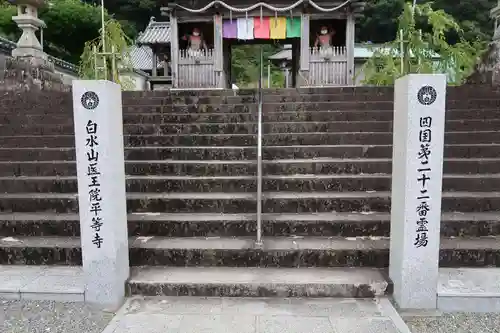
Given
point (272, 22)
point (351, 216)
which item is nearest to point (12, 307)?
point (351, 216)

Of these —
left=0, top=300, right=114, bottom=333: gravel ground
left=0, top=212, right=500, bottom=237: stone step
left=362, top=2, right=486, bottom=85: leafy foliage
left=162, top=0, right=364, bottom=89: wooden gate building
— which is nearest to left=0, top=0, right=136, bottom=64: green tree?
left=162, top=0, right=364, bottom=89: wooden gate building

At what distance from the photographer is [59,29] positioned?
21906 millimetres

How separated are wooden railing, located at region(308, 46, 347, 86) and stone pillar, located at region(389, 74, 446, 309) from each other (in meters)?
7.70

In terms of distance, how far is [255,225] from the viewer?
3.94 meters

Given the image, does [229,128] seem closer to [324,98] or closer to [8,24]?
[324,98]

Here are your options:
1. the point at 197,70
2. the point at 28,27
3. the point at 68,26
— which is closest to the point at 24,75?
the point at 28,27

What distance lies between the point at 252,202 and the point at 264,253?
0.85 metres

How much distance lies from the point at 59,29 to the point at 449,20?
2076 cm

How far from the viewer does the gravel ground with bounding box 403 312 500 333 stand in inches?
107

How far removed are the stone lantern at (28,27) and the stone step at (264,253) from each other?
5946 millimetres

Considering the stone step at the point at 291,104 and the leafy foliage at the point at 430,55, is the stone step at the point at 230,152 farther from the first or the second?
the leafy foliage at the point at 430,55

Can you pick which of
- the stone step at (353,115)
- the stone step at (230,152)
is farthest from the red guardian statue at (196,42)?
the stone step at (230,152)

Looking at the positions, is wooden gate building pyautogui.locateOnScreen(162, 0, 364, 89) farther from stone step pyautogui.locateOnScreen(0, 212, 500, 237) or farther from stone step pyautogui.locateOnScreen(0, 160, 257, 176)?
stone step pyautogui.locateOnScreen(0, 212, 500, 237)

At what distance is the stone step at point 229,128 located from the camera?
570 centimetres
